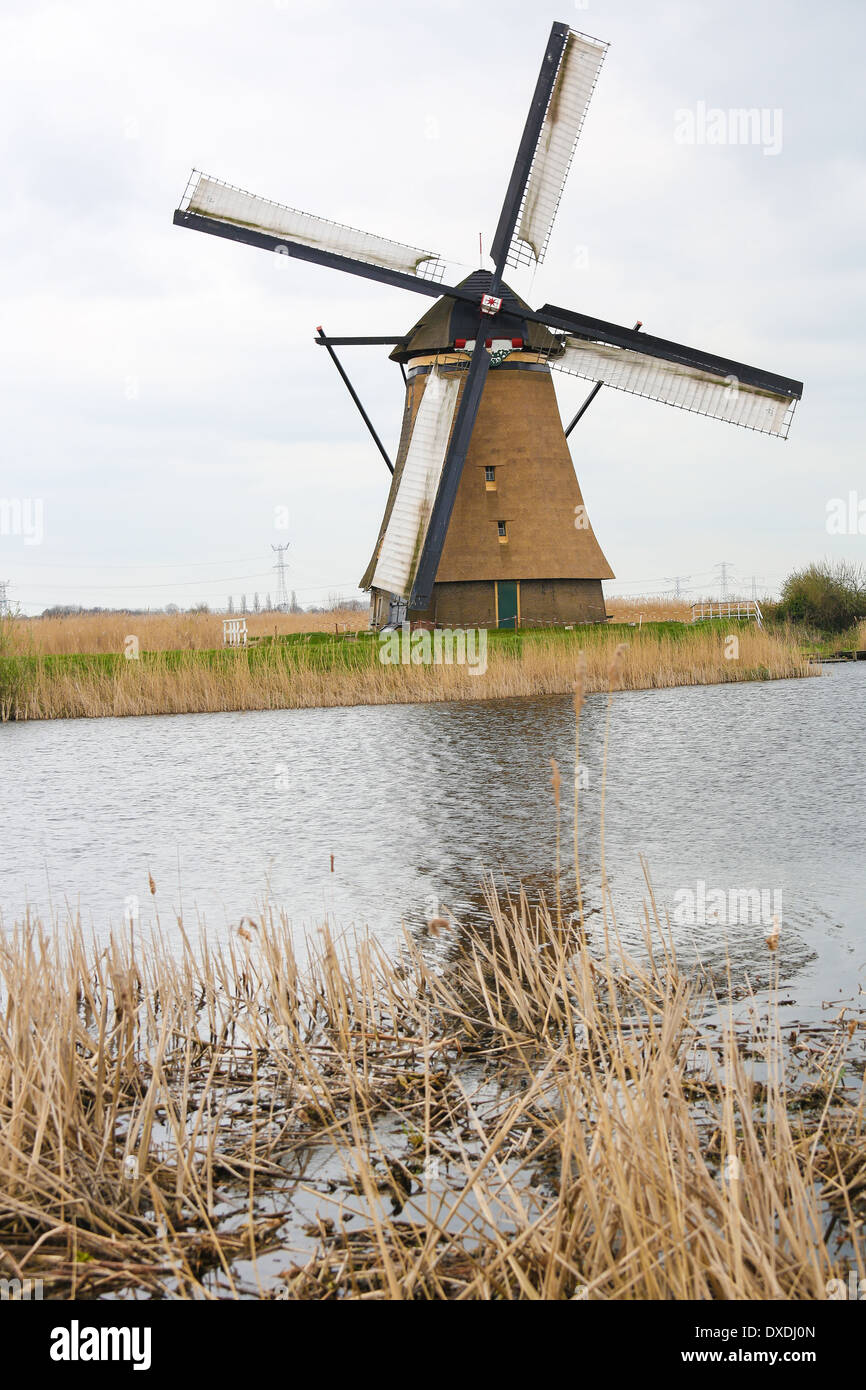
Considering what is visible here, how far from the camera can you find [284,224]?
63.5 ft

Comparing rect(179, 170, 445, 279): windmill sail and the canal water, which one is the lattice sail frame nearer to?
rect(179, 170, 445, 279): windmill sail

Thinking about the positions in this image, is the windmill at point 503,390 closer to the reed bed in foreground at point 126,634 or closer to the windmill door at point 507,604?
the windmill door at point 507,604

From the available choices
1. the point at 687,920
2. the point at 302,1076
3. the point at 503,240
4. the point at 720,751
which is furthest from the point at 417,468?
the point at 302,1076

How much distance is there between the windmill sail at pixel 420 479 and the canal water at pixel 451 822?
488 cm

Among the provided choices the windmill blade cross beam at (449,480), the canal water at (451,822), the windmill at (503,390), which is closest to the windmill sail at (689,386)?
the windmill at (503,390)

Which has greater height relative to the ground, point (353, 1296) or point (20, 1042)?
point (20, 1042)

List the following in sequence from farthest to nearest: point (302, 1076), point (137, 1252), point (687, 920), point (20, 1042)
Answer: point (687, 920)
point (302, 1076)
point (20, 1042)
point (137, 1252)

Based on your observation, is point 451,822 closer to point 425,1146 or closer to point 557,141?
point 425,1146

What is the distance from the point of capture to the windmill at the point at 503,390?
19.4 metres
